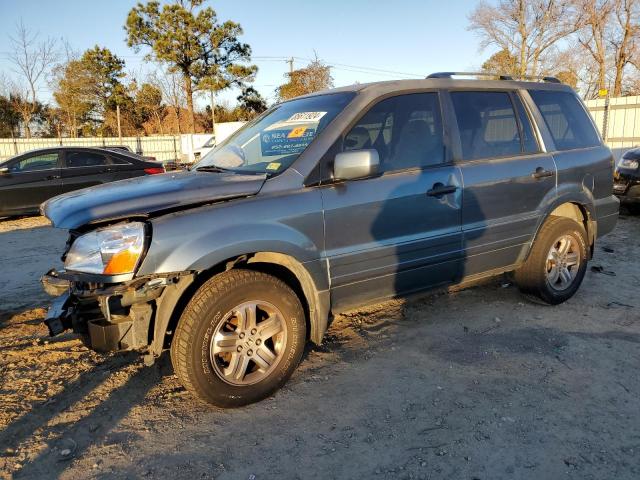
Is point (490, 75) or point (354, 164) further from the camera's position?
point (490, 75)

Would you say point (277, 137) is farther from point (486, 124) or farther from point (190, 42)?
point (190, 42)

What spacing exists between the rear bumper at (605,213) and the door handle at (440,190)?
1943 mm

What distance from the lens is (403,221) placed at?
3455mm

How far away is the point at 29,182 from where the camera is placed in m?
9.95

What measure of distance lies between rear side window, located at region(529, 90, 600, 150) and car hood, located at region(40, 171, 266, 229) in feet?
9.32

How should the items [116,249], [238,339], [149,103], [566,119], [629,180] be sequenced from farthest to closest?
1. [149,103]
2. [629,180]
3. [566,119]
4. [238,339]
5. [116,249]

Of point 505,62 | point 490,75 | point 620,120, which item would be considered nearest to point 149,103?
point 505,62

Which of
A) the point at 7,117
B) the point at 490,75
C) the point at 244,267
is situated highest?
the point at 7,117

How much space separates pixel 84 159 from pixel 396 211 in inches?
→ 359

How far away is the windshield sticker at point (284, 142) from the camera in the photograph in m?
3.31

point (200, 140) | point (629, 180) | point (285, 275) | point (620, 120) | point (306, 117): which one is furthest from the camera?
point (200, 140)

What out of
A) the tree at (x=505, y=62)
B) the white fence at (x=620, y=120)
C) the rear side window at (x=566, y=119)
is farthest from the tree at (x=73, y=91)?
the rear side window at (x=566, y=119)

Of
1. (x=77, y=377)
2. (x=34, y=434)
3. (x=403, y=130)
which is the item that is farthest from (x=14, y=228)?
(x=403, y=130)

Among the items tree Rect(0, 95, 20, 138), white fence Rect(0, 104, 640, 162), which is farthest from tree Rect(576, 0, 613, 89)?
tree Rect(0, 95, 20, 138)
